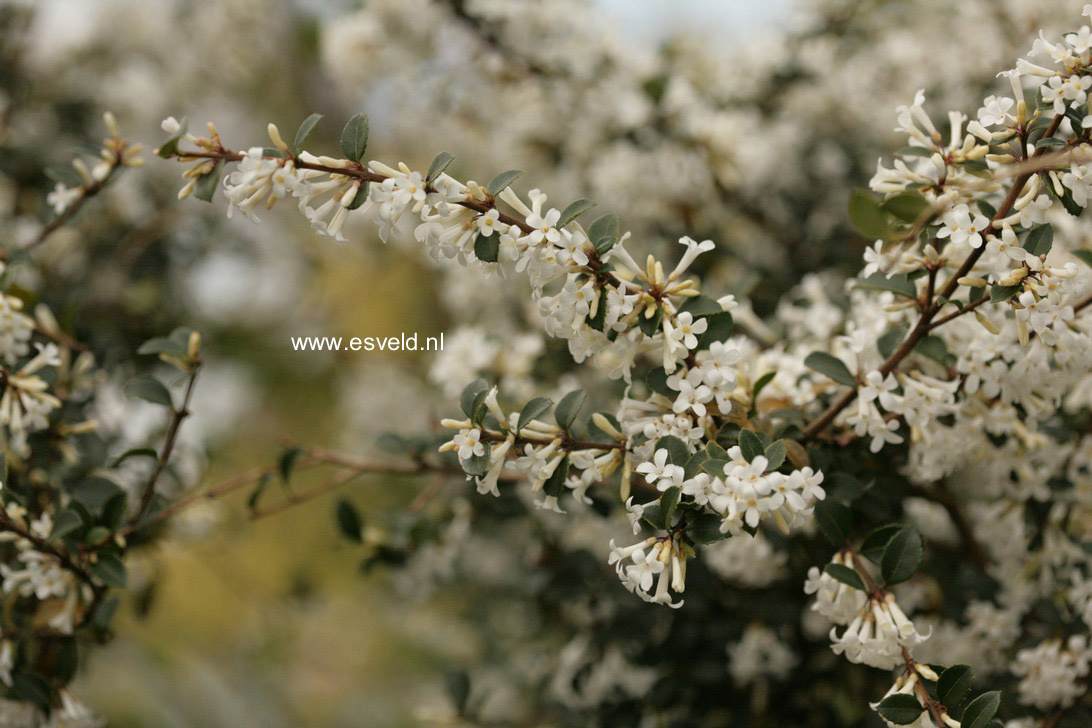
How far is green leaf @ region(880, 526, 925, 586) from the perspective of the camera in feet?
2.78

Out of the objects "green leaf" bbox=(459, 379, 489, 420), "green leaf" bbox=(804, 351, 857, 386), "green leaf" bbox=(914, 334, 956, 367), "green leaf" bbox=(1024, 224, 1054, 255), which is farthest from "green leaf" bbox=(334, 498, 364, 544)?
"green leaf" bbox=(1024, 224, 1054, 255)

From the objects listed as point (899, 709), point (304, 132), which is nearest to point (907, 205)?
point (899, 709)

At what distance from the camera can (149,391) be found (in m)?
1.02

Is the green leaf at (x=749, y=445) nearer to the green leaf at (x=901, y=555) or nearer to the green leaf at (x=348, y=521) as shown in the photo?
the green leaf at (x=901, y=555)

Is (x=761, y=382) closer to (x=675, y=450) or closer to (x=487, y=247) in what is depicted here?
(x=675, y=450)

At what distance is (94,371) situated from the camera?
1.38m

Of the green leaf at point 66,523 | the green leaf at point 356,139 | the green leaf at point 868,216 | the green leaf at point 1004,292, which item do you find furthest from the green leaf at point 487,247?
the green leaf at point 66,523

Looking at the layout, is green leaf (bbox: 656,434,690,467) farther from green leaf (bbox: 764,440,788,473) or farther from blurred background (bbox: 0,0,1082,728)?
blurred background (bbox: 0,0,1082,728)

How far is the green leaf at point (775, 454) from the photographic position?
0.75 metres

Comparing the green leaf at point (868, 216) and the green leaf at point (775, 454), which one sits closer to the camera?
the green leaf at point (775, 454)

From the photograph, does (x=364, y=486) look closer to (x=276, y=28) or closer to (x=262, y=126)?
(x=262, y=126)

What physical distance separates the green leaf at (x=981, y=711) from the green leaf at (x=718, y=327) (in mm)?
420

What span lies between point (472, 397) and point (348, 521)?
21.9 inches

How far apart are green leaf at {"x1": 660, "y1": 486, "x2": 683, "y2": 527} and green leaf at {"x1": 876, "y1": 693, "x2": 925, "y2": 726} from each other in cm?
26
